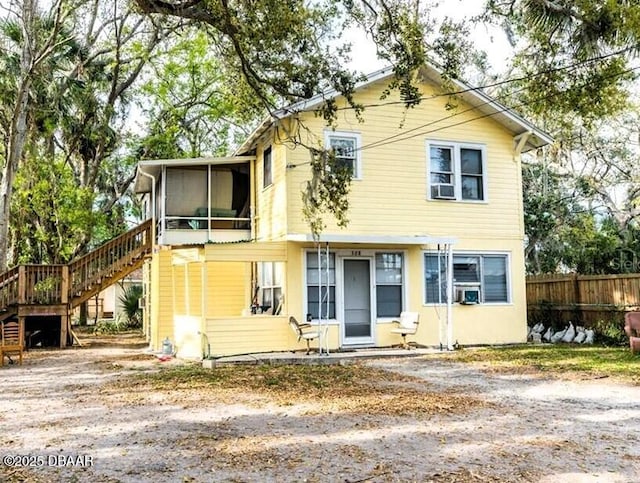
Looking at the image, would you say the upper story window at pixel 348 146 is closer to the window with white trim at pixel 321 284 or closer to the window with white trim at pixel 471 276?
the window with white trim at pixel 321 284

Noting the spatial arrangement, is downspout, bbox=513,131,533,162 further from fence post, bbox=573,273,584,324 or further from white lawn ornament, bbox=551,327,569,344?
white lawn ornament, bbox=551,327,569,344

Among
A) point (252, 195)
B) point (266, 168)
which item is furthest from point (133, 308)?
point (266, 168)

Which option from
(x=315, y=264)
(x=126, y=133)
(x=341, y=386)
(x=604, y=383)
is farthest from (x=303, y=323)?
(x=126, y=133)

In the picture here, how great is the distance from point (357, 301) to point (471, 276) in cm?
309

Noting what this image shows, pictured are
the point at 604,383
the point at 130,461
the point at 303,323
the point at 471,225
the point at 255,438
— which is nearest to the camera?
the point at 130,461

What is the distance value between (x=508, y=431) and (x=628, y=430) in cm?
127

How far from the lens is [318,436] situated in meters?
6.17

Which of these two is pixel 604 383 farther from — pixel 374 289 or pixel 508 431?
pixel 374 289

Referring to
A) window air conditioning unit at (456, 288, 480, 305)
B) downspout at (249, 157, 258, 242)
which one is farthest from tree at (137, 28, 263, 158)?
window air conditioning unit at (456, 288, 480, 305)

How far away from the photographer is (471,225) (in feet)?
49.6

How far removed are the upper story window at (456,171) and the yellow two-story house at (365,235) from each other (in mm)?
28

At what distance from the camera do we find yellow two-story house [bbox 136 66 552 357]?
44.4 ft

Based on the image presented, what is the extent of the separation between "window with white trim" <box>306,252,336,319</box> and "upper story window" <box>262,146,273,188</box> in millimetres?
2498

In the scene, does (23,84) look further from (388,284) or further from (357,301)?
(388,284)
